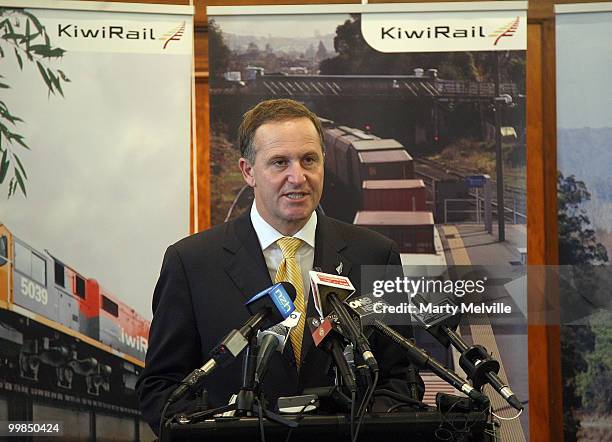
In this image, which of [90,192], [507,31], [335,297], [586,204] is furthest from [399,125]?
[335,297]

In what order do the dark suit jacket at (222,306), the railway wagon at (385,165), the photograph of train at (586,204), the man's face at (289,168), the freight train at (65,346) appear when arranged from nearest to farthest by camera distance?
1. the dark suit jacket at (222,306)
2. the man's face at (289,168)
3. the freight train at (65,346)
4. the photograph of train at (586,204)
5. the railway wagon at (385,165)

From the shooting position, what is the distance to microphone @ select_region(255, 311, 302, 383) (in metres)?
1.80

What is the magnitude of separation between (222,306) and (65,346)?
1573 millimetres

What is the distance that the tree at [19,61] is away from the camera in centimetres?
391

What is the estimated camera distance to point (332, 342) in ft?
6.10

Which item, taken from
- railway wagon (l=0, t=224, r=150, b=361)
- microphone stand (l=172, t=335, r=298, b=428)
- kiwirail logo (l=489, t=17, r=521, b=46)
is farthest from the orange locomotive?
microphone stand (l=172, t=335, r=298, b=428)

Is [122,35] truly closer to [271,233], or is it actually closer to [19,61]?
[19,61]

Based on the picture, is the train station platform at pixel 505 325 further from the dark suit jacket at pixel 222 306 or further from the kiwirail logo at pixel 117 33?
the kiwirail logo at pixel 117 33

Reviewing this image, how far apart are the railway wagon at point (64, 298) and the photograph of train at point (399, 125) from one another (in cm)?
61

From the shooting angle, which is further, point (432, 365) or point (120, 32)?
point (120, 32)

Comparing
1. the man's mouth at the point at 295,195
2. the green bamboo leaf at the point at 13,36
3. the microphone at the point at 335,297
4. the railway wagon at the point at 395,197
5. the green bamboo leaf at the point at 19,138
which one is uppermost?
the green bamboo leaf at the point at 13,36

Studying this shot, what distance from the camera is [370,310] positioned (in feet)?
6.18

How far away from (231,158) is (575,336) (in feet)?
5.66

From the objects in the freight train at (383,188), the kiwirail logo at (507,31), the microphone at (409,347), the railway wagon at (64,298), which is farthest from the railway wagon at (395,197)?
the microphone at (409,347)
